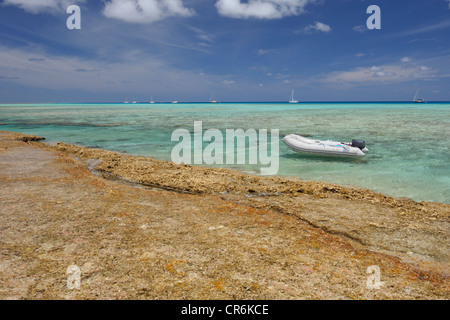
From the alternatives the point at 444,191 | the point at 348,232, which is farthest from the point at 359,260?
the point at 444,191

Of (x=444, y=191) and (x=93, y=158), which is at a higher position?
(x=93, y=158)

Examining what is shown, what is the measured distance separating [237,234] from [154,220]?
1640mm

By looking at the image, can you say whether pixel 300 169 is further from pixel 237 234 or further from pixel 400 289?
pixel 400 289

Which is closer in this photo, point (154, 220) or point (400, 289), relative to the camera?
point (400, 289)

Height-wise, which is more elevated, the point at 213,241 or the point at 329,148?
the point at 329,148

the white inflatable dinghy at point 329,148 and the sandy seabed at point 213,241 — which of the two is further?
the white inflatable dinghy at point 329,148

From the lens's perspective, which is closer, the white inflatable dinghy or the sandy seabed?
the sandy seabed

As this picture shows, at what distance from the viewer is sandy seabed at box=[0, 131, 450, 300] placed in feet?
10.2

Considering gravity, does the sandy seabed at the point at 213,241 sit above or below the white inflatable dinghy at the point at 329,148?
below

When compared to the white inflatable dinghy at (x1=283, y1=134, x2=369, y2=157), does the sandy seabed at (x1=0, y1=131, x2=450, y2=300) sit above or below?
below

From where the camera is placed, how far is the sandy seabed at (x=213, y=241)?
311cm

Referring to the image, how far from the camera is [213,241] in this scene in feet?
13.7

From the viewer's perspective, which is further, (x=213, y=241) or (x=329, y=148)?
(x=329, y=148)

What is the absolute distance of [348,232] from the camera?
4742mm
